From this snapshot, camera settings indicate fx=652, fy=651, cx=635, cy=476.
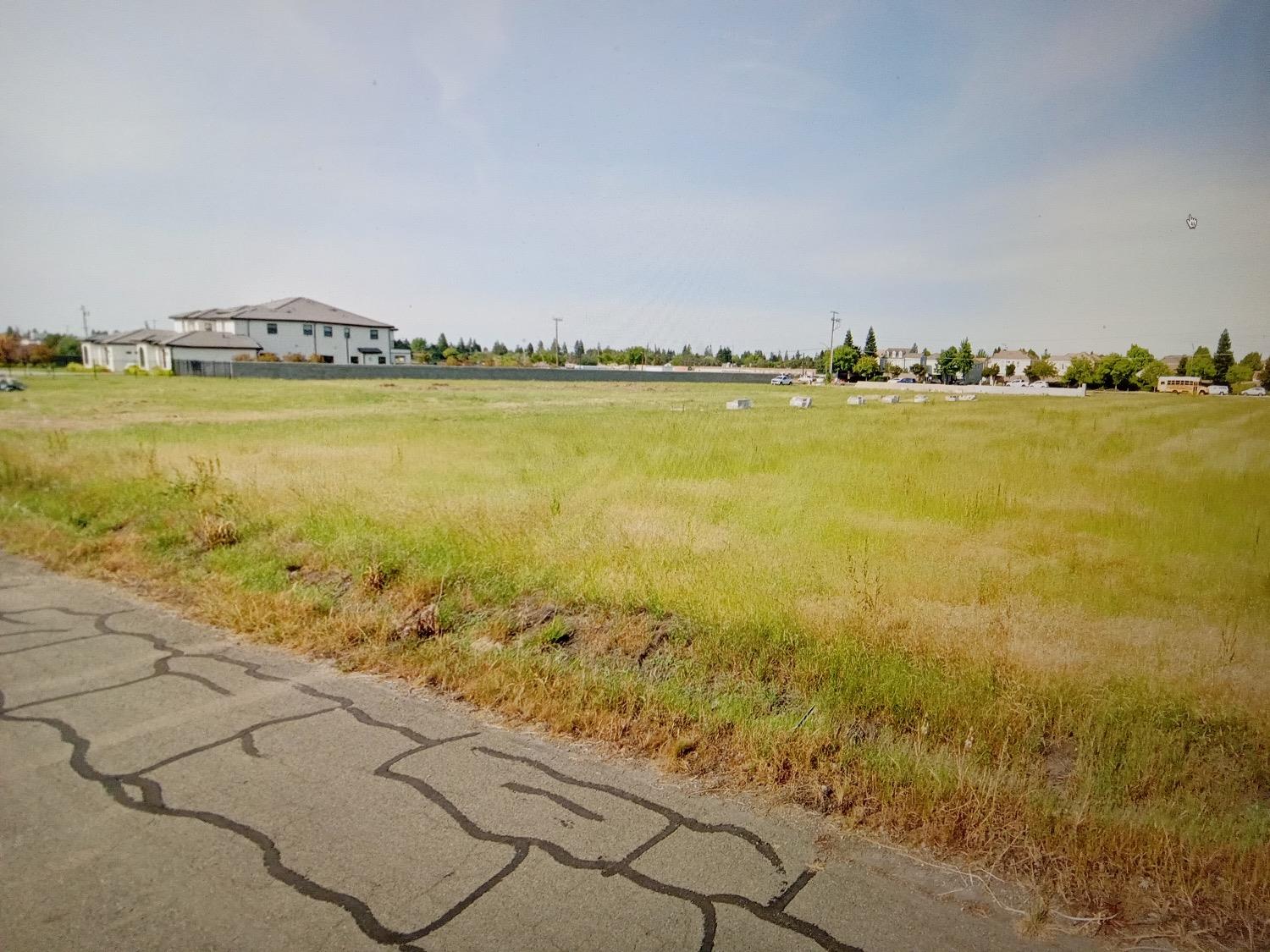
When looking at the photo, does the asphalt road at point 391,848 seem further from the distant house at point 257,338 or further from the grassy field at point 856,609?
the distant house at point 257,338

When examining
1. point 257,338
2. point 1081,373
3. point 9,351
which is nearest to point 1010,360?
point 1081,373

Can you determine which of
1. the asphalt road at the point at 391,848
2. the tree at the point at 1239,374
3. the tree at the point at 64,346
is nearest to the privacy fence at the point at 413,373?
the tree at the point at 64,346

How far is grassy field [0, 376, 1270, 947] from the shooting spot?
3.47m

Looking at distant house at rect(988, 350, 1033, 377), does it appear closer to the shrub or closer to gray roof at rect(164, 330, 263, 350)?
gray roof at rect(164, 330, 263, 350)

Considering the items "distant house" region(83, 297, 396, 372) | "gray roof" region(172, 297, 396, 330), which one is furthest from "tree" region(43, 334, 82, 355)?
"gray roof" region(172, 297, 396, 330)

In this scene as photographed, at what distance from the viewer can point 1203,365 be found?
4.61m

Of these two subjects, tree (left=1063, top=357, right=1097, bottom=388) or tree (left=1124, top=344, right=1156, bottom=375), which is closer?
tree (left=1124, top=344, right=1156, bottom=375)

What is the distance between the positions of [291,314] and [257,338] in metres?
4.96

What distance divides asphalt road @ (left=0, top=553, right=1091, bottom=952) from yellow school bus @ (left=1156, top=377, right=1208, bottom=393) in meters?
4.32

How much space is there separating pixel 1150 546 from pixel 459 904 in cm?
765

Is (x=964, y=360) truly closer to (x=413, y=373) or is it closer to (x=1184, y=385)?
(x=413, y=373)

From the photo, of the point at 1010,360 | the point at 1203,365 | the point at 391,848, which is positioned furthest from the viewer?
the point at 1010,360

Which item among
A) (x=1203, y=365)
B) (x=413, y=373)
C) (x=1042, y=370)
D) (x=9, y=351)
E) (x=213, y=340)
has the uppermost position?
(x=213, y=340)

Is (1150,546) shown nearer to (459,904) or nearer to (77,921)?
(459,904)
